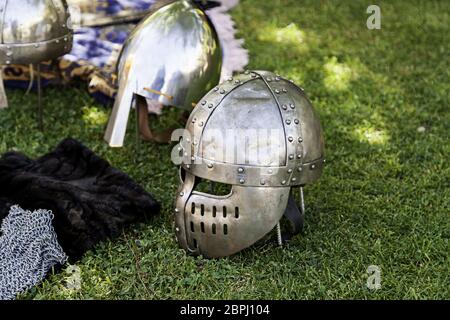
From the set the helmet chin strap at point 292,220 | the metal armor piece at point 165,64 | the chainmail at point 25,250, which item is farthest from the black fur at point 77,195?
the helmet chin strap at point 292,220

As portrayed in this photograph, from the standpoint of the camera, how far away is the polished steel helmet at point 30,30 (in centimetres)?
390

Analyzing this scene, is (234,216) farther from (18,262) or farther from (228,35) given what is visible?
(228,35)

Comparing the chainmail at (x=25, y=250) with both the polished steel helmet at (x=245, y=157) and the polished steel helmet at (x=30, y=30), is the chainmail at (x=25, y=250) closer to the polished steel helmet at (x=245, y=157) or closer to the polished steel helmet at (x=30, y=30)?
the polished steel helmet at (x=245, y=157)

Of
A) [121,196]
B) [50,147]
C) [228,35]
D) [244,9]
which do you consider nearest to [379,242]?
[121,196]

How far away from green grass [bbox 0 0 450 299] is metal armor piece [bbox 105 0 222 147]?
1.46 feet

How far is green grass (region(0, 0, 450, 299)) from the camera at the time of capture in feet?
10.0

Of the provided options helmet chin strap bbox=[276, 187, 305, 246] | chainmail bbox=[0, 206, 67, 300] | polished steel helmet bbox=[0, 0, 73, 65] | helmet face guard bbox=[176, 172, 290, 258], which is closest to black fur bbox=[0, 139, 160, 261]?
chainmail bbox=[0, 206, 67, 300]

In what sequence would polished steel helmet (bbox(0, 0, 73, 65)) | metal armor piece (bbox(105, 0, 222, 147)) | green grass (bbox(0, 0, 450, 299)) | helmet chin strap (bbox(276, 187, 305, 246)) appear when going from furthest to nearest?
1. polished steel helmet (bbox(0, 0, 73, 65))
2. metal armor piece (bbox(105, 0, 222, 147))
3. helmet chin strap (bbox(276, 187, 305, 246))
4. green grass (bbox(0, 0, 450, 299))

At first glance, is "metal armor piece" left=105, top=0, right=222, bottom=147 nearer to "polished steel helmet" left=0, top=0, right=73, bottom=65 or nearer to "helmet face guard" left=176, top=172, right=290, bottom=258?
"polished steel helmet" left=0, top=0, right=73, bottom=65

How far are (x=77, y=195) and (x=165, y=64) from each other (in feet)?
2.65

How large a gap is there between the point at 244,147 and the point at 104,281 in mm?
813

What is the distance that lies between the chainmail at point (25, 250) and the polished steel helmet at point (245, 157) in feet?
1.90

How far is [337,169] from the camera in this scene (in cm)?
409

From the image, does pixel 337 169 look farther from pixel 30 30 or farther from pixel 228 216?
pixel 30 30
